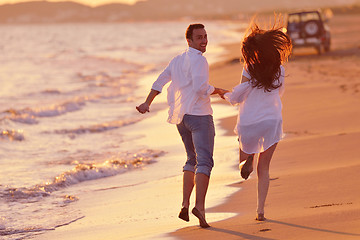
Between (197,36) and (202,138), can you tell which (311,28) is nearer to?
(197,36)

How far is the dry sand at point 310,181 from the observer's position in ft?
15.6

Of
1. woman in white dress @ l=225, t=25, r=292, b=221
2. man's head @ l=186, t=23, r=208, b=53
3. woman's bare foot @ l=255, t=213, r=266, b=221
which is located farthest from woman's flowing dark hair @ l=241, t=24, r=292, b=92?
woman's bare foot @ l=255, t=213, r=266, b=221

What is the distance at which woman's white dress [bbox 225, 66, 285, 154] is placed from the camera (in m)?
5.05

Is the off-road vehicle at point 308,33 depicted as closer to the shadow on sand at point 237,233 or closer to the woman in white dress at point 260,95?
the woman in white dress at point 260,95

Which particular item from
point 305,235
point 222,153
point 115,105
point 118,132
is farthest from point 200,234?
point 115,105

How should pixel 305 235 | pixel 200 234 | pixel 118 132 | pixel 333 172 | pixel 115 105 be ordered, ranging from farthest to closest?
pixel 115 105, pixel 118 132, pixel 333 172, pixel 200 234, pixel 305 235

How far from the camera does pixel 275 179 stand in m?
6.70

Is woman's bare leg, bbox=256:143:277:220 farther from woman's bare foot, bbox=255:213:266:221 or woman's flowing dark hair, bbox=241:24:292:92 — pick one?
woman's flowing dark hair, bbox=241:24:292:92

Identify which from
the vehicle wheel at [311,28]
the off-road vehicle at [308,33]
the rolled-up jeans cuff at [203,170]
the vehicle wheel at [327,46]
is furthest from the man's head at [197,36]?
the vehicle wheel at [327,46]

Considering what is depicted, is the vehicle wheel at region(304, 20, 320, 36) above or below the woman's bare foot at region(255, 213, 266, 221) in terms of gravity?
above

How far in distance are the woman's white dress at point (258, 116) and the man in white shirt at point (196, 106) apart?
0.26 meters

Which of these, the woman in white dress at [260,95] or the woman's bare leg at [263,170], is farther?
the woman's bare leg at [263,170]

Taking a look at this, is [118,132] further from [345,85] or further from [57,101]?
[57,101]

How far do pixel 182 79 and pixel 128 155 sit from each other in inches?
167
